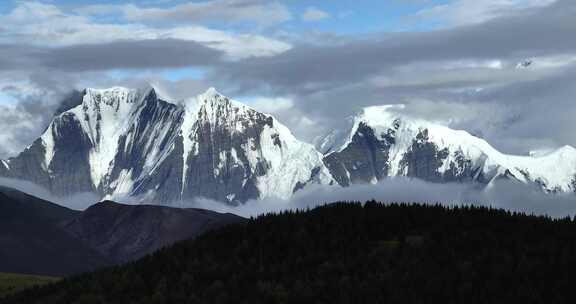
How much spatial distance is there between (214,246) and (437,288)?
40445mm

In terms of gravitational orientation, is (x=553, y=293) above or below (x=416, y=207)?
below

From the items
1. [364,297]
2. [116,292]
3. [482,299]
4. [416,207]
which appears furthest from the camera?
[416,207]

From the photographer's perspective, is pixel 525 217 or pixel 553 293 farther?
pixel 525 217

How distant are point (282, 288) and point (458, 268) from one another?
15023 millimetres

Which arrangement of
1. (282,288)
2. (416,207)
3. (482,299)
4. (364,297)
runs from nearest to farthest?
1. (482,299)
2. (364,297)
3. (282,288)
4. (416,207)

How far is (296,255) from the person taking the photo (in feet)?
365

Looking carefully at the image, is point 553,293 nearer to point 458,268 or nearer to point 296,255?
point 458,268

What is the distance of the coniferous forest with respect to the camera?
86.8 meters

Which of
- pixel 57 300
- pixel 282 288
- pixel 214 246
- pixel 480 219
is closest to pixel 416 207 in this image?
pixel 480 219

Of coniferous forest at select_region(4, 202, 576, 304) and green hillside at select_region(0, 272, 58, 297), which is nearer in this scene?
coniferous forest at select_region(4, 202, 576, 304)

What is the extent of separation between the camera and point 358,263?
333 feet

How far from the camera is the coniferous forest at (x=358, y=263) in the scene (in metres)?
86.8

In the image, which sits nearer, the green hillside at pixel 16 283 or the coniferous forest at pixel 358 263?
the coniferous forest at pixel 358 263

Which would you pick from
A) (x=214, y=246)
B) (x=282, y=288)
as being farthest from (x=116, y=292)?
(x=282, y=288)
